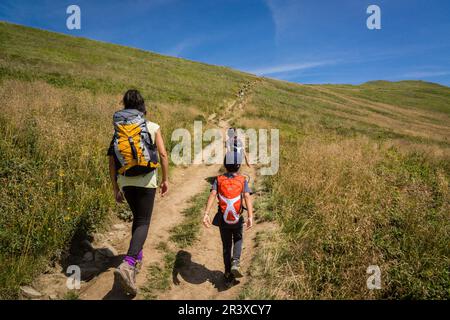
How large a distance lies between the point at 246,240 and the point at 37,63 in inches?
1068

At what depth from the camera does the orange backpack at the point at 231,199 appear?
4383 millimetres

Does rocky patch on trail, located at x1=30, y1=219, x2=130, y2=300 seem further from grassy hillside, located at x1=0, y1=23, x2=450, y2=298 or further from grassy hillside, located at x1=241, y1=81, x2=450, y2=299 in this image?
grassy hillside, located at x1=241, y1=81, x2=450, y2=299

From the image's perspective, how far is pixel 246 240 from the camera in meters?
5.98

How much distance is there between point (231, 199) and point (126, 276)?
1.80 m

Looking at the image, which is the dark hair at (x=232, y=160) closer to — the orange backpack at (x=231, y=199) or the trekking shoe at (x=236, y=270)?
the orange backpack at (x=231, y=199)

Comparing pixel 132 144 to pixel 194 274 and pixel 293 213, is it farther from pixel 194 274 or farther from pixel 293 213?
pixel 293 213

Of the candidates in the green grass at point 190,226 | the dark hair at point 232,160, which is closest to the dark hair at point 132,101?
the dark hair at point 232,160

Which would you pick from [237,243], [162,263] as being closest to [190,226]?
[162,263]

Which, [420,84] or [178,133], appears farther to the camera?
[420,84]

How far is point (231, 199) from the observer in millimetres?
4391

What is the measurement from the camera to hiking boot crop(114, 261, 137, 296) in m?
3.91
